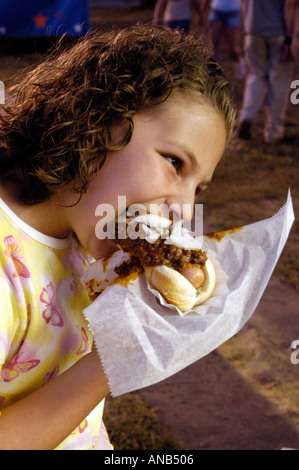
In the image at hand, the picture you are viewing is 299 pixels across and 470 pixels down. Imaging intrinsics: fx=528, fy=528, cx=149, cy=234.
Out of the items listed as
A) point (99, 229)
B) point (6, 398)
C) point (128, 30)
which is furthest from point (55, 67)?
point (6, 398)

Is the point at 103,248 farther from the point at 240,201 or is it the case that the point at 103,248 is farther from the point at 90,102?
the point at 240,201

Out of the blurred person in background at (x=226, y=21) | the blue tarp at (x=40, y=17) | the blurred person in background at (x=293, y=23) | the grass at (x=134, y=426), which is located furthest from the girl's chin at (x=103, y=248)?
the blurred person in background at (x=226, y=21)

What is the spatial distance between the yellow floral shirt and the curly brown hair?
0.14 meters

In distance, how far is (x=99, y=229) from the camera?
145cm

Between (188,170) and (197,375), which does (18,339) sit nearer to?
(188,170)

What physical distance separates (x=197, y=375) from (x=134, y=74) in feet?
6.33

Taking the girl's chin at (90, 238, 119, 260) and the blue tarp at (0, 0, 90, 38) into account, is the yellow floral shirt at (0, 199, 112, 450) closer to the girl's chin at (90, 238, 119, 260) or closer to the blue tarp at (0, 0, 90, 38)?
the girl's chin at (90, 238, 119, 260)

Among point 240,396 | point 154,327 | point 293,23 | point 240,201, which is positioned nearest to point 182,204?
point 154,327

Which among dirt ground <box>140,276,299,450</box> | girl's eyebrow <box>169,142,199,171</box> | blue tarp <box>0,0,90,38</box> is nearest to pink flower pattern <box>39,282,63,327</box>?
girl's eyebrow <box>169,142,199,171</box>

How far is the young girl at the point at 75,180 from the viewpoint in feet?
4.47

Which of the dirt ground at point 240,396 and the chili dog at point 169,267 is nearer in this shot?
the chili dog at point 169,267

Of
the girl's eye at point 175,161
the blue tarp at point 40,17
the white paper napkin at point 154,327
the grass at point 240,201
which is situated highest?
the girl's eye at point 175,161

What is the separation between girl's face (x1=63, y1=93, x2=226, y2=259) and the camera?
1.42 meters

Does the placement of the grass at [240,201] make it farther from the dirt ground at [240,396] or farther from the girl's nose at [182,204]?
the girl's nose at [182,204]
